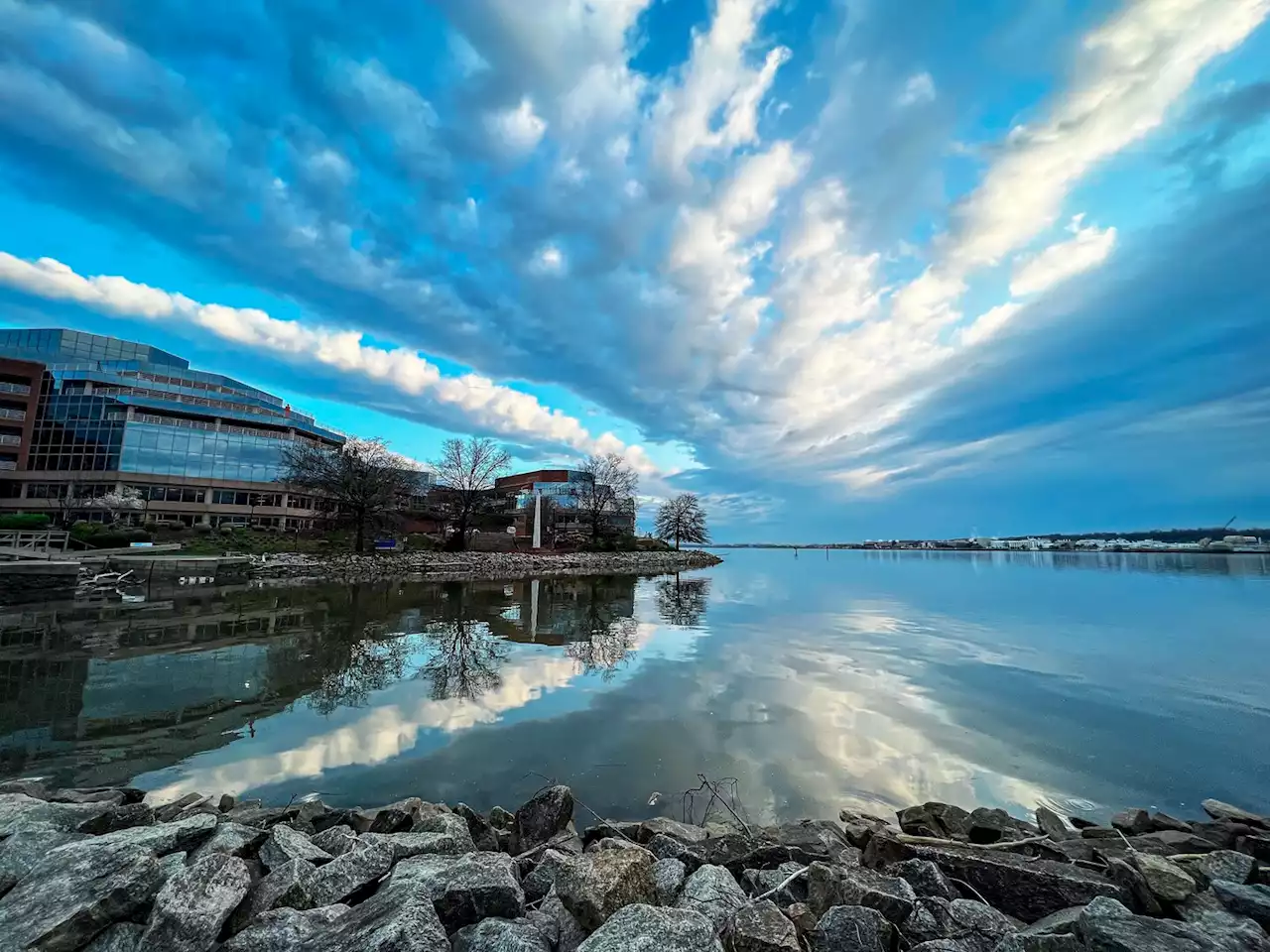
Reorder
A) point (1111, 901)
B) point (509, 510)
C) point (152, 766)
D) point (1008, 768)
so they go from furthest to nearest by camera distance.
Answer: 1. point (509, 510)
2. point (1008, 768)
3. point (152, 766)
4. point (1111, 901)

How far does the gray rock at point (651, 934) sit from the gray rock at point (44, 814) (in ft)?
17.1

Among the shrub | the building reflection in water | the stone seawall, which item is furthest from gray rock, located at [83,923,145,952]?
the shrub

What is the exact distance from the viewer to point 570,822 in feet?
19.2

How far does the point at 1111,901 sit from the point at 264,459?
88.4m

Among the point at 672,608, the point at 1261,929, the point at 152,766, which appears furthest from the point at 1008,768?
the point at 672,608

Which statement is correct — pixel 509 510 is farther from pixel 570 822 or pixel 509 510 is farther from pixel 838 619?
pixel 570 822

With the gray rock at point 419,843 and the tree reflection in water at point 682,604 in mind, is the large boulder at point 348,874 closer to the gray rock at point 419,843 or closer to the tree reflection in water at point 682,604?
the gray rock at point 419,843

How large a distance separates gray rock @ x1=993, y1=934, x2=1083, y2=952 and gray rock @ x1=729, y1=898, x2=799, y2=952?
117 centimetres

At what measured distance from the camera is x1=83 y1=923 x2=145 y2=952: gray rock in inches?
125

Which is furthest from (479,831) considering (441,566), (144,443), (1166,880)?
(144,443)

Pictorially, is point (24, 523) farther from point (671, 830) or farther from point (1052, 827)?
point (1052, 827)

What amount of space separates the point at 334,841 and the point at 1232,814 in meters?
10.0

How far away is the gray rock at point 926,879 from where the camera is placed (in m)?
4.10

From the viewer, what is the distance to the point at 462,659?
553 inches
